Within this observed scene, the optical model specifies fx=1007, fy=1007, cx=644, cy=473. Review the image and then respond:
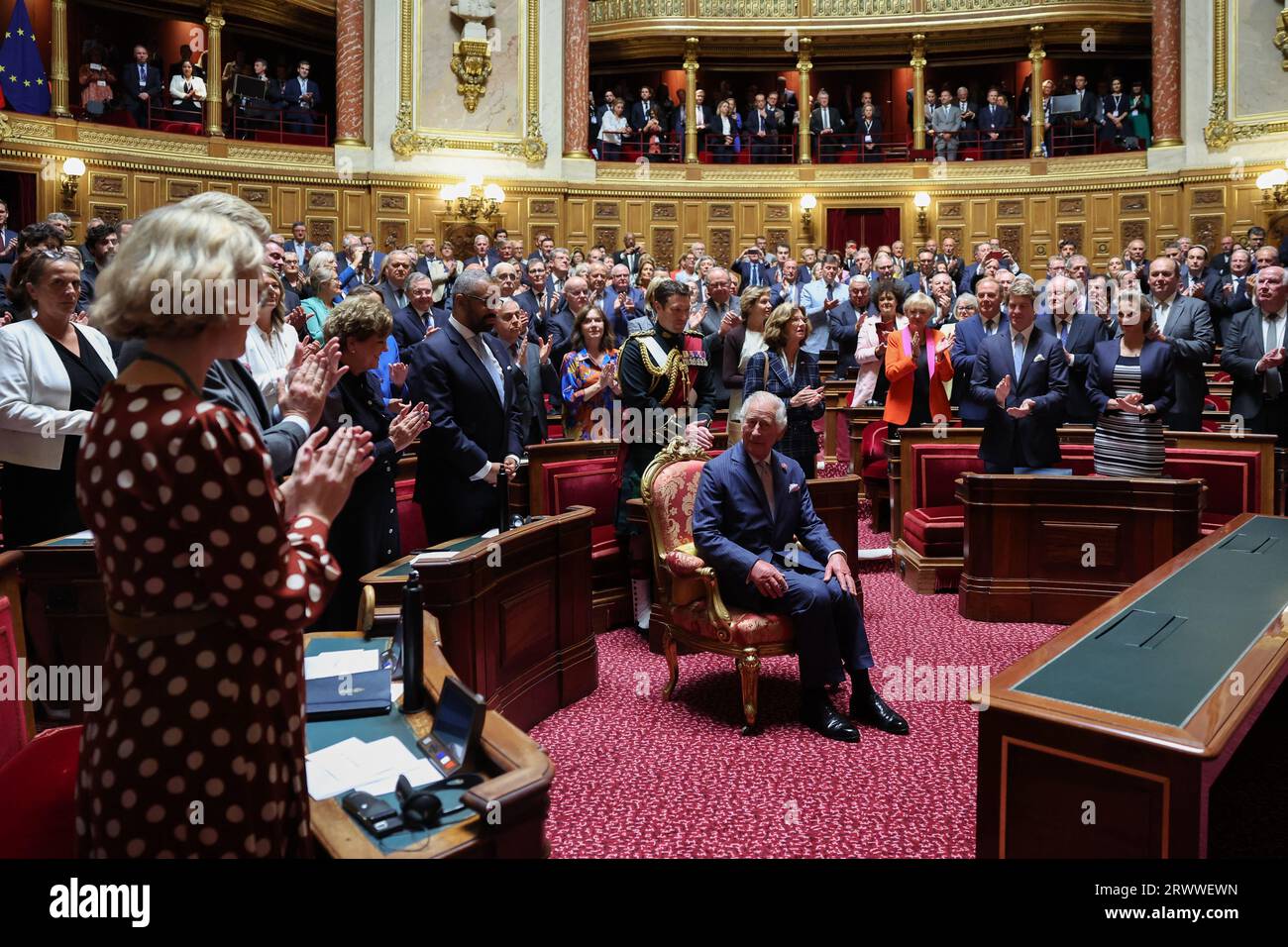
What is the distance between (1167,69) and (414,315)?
11.8 meters

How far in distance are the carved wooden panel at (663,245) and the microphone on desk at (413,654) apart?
520 inches

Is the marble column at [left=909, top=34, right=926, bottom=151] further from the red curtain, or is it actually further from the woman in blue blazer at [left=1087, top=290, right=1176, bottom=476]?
the woman in blue blazer at [left=1087, top=290, right=1176, bottom=476]

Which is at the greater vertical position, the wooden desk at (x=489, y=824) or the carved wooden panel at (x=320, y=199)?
the carved wooden panel at (x=320, y=199)

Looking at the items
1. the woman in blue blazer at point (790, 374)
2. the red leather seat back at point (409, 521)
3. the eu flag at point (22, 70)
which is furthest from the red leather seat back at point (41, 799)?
the eu flag at point (22, 70)

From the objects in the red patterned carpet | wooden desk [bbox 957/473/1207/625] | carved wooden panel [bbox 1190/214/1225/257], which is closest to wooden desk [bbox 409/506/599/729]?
the red patterned carpet

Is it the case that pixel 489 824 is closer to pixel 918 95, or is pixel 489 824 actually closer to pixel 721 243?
pixel 721 243

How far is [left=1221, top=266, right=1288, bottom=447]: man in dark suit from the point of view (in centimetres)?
561

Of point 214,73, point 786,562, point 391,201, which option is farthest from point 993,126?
point 786,562

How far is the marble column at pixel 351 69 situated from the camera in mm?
13078

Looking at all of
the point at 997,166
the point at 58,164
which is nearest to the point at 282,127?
the point at 58,164

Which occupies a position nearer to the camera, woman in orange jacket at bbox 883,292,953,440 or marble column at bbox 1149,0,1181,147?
woman in orange jacket at bbox 883,292,953,440

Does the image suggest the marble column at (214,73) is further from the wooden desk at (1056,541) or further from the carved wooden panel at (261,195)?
the wooden desk at (1056,541)

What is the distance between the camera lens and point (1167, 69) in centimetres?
1334

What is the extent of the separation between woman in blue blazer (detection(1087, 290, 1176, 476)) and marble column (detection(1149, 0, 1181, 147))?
10.5 m
